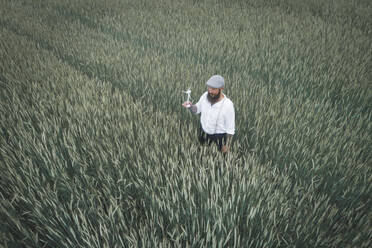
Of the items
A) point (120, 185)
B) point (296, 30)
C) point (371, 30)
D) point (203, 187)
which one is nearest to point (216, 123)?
point (203, 187)

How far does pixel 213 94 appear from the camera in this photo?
192 cm

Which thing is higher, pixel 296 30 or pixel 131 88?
pixel 296 30

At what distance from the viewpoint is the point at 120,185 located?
66.1 inches

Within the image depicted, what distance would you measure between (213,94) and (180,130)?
0.78 meters

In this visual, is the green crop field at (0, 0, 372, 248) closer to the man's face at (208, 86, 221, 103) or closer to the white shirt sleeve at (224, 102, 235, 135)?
the white shirt sleeve at (224, 102, 235, 135)

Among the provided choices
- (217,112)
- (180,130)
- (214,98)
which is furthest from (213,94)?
(180,130)

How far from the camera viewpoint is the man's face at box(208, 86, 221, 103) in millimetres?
1872

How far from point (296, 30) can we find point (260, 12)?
2.11m

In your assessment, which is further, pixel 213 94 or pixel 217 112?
pixel 217 112

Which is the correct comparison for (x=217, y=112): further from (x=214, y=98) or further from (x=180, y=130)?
(x=180, y=130)

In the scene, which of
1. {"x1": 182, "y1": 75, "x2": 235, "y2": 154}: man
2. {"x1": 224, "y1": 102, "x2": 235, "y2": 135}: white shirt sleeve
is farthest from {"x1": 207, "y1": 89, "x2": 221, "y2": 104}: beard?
{"x1": 224, "y1": 102, "x2": 235, "y2": 135}: white shirt sleeve

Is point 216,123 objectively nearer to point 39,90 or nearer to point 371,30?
point 39,90

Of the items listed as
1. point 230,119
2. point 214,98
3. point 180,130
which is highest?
point 214,98

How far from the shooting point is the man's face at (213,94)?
6.14 ft
